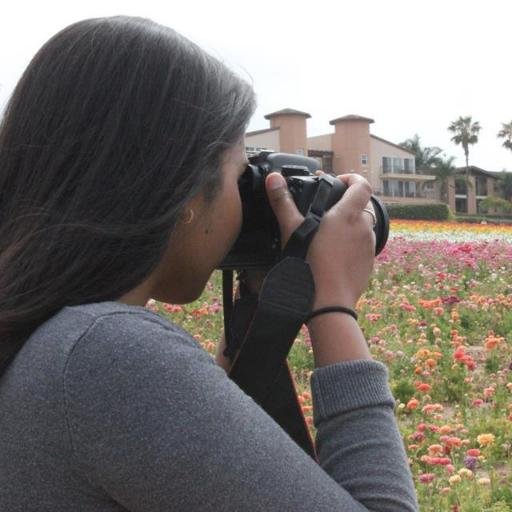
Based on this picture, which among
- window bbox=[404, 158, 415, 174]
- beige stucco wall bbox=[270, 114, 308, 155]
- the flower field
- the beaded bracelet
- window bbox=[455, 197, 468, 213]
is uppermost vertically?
beige stucco wall bbox=[270, 114, 308, 155]

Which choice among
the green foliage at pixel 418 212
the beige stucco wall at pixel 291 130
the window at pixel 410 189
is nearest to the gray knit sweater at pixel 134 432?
the green foliage at pixel 418 212

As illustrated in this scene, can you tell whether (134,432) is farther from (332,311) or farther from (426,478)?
(426,478)

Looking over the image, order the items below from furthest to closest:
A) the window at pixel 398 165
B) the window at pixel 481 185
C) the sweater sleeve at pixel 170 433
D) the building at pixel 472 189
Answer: the window at pixel 481 185
the window at pixel 398 165
the building at pixel 472 189
the sweater sleeve at pixel 170 433

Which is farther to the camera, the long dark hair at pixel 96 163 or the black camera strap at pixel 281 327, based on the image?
the black camera strap at pixel 281 327

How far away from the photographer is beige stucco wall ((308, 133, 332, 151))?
1886 inches

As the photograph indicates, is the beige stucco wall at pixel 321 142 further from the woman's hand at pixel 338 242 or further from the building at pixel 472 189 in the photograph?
the woman's hand at pixel 338 242

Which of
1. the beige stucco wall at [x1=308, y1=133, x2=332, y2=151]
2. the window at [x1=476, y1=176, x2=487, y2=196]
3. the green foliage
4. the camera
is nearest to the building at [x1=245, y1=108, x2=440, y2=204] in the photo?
the beige stucco wall at [x1=308, y1=133, x2=332, y2=151]

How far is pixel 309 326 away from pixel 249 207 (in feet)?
0.72

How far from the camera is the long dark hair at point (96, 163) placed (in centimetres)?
98

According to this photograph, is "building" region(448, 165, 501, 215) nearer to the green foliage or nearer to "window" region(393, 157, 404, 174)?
"window" region(393, 157, 404, 174)

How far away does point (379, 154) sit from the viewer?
6006cm

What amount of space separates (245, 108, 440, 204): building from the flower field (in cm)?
2281

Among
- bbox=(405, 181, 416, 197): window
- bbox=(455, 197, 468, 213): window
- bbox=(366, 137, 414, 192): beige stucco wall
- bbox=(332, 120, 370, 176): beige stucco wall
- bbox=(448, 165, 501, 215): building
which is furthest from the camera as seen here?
bbox=(455, 197, 468, 213): window

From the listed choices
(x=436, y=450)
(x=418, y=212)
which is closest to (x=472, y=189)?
(x=418, y=212)
